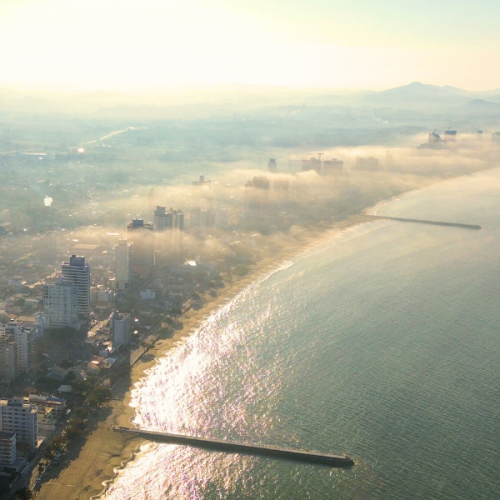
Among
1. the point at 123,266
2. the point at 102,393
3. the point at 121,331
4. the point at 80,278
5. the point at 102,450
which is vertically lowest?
the point at 102,450

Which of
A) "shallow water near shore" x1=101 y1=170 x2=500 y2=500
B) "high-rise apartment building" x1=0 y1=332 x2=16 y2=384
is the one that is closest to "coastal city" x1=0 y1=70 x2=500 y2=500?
"high-rise apartment building" x1=0 y1=332 x2=16 y2=384

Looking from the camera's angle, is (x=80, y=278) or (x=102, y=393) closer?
(x=102, y=393)

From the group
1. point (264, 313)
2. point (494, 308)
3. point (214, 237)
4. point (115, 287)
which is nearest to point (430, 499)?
point (264, 313)

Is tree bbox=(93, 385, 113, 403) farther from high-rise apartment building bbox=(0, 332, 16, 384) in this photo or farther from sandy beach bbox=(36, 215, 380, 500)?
high-rise apartment building bbox=(0, 332, 16, 384)

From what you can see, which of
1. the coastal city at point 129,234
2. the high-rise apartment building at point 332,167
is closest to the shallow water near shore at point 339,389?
the coastal city at point 129,234

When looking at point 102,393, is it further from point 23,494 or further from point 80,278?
point 80,278

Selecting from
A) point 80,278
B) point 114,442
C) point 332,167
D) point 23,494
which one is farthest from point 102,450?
point 332,167
